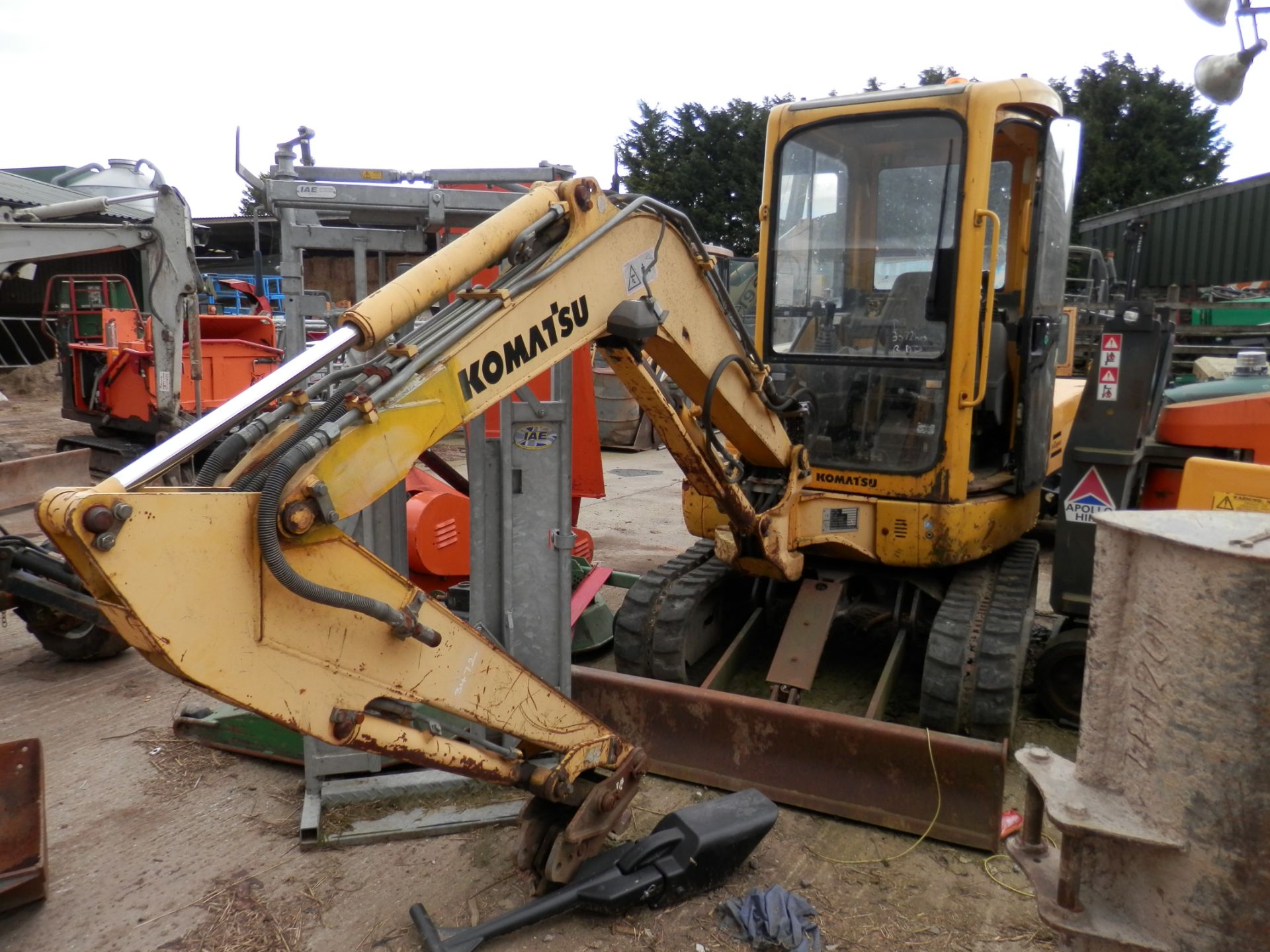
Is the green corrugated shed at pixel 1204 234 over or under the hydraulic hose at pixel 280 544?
over

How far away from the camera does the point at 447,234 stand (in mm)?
4027

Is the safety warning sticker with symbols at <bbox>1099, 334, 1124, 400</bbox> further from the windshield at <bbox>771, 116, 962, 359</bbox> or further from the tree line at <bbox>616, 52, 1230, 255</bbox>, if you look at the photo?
the tree line at <bbox>616, 52, 1230, 255</bbox>

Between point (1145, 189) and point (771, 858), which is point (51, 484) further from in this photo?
point (1145, 189)

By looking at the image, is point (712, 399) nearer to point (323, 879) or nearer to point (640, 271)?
point (640, 271)

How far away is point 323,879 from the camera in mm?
3346

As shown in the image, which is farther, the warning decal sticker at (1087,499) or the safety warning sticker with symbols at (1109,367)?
the warning decal sticker at (1087,499)

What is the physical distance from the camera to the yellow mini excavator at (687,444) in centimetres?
208

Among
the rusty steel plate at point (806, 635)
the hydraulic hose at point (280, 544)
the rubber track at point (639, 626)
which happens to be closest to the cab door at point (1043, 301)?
the rusty steel plate at point (806, 635)

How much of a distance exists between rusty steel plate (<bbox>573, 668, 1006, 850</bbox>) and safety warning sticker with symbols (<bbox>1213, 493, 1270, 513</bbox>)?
1.18 metres

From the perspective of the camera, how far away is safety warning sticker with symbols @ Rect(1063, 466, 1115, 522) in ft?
14.3

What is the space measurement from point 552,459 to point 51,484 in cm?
625

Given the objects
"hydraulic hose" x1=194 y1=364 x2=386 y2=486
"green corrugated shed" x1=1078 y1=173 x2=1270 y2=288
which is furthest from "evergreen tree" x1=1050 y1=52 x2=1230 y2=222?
"hydraulic hose" x1=194 y1=364 x2=386 y2=486

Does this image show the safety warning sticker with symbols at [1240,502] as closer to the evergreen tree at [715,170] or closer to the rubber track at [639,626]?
the rubber track at [639,626]

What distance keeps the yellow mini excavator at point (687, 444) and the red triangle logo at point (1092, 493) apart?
322 mm
